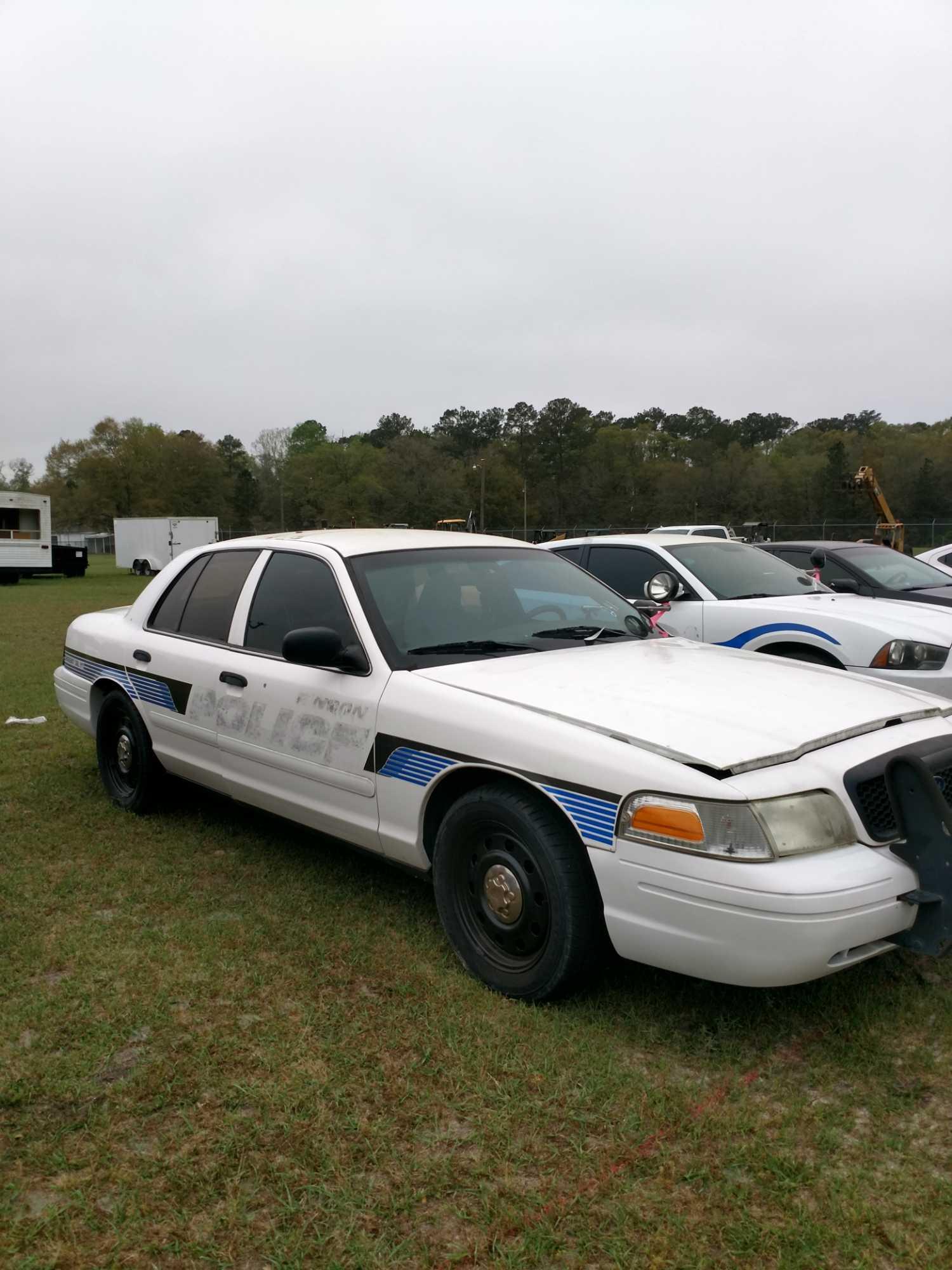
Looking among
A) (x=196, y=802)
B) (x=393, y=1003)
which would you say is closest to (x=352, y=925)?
(x=393, y=1003)

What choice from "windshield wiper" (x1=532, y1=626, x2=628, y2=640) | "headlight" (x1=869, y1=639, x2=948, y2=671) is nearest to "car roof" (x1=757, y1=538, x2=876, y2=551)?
"headlight" (x1=869, y1=639, x2=948, y2=671)

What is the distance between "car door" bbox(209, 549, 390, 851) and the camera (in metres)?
3.64

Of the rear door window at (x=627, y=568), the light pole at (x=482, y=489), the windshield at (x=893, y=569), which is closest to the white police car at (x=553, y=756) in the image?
the rear door window at (x=627, y=568)


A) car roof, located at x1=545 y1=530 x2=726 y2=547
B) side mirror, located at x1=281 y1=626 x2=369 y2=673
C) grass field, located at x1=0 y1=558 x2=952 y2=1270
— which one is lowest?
grass field, located at x1=0 y1=558 x2=952 y2=1270

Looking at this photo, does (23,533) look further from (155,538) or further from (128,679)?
(128,679)

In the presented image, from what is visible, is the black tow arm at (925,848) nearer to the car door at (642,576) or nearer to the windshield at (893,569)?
the car door at (642,576)

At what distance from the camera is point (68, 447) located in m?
71.1

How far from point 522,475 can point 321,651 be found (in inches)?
3016

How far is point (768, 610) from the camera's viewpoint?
664 cm

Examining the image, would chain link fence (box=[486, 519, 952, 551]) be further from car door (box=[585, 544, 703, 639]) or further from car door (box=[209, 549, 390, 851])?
car door (box=[209, 549, 390, 851])

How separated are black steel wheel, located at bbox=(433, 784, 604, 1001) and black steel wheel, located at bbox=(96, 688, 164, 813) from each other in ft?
7.30

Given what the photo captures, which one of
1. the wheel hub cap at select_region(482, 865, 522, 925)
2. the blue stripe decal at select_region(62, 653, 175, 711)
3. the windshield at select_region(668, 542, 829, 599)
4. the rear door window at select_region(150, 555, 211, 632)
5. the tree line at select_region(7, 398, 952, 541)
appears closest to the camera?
the wheel hub cap at select_region(482, 865, 522, 925)

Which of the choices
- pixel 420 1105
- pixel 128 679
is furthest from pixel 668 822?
pixel 128 679

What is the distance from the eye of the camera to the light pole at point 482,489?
7025 centimetres
